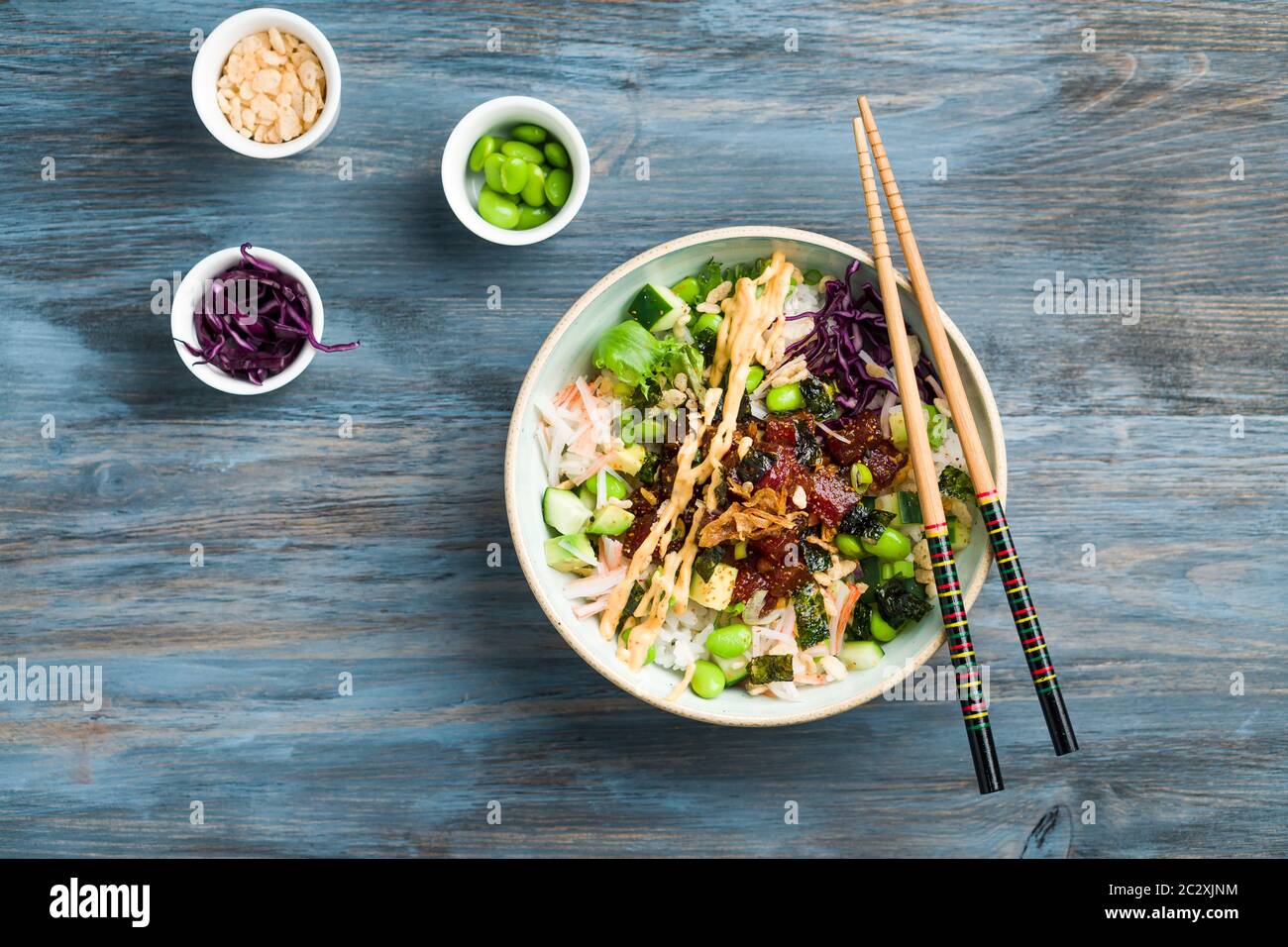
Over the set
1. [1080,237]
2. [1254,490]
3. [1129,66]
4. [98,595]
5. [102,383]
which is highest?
[1129,66]

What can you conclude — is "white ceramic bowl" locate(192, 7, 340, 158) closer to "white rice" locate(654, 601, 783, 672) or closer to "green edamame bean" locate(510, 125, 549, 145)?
"green edamame bean" locate(510, 125, 549, 145)

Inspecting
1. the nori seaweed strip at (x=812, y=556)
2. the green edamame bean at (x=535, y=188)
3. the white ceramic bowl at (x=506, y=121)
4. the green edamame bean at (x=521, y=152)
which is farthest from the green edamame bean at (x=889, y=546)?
the green edamame bean at (x=521, y=152)

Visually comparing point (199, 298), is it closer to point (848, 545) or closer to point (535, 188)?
point (535, 188)

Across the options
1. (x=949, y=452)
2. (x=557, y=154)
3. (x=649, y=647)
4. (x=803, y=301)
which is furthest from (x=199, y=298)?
(x=949, y=452)

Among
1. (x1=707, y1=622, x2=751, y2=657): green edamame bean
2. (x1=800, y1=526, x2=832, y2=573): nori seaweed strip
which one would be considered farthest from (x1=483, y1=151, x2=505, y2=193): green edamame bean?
(x1=707, y1=622, x2=751, y2=657): green edamame bean
